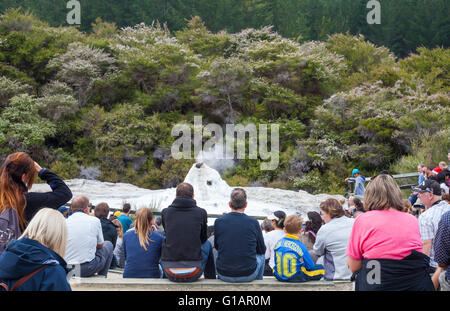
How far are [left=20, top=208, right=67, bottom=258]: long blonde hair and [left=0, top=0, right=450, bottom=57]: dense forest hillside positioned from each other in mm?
34326

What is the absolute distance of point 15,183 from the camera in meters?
3.46

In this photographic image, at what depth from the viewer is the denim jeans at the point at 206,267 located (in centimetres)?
453

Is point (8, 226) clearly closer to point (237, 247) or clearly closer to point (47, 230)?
point (47, 230)

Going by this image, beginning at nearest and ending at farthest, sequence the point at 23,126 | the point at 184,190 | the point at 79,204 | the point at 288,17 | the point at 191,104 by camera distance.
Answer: the point at 184,190 → the point at 79,204 → the point at 23,126 → the point at 191,104 → the point at 288,17

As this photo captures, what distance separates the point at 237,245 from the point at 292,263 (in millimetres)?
577

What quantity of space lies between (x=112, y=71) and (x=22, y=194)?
20.7m

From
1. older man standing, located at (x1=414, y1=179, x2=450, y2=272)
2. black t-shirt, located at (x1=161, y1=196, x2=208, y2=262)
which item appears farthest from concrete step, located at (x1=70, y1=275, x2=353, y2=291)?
older man standing, located at (x1=414, y1=179, x2=450, y2=272)

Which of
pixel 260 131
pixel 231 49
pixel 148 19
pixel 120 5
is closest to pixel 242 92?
pixel 260 131

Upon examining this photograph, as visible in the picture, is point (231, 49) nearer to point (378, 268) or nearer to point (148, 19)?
point (148, 19)

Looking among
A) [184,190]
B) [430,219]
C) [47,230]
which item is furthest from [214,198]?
[47,230]

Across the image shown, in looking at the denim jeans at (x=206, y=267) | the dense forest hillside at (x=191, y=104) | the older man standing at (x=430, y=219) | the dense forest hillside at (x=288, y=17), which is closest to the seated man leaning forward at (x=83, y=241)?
→ the denim jeans at (x=206, y=267)

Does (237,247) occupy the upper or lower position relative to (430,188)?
lower

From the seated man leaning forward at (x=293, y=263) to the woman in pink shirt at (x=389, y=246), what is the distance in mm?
1199

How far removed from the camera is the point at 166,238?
461 centimetres
